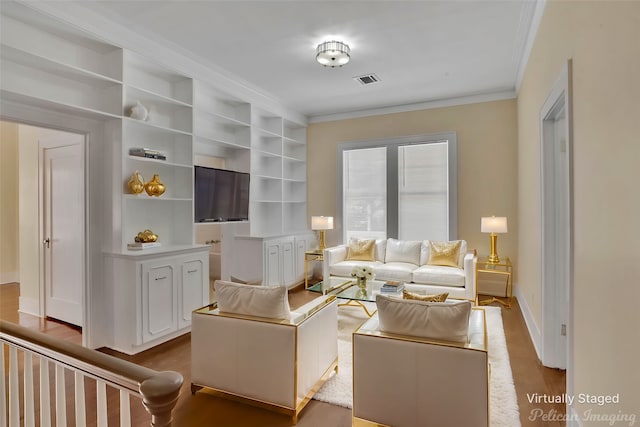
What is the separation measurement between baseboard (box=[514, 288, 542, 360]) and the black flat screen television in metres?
3.75

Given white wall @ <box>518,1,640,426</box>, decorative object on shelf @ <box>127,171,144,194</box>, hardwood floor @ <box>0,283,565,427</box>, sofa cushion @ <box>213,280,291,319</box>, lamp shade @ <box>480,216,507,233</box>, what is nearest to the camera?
white wall @ <box>518,1,640,426</box>

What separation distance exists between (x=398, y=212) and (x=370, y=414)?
13.6ft

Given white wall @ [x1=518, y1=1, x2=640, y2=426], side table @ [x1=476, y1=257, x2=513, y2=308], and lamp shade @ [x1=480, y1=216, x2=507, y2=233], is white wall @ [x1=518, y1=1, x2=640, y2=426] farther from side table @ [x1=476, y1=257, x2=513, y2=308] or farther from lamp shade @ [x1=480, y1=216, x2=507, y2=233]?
side table @ [x1=476, y1=257, x2=513, y2=308]

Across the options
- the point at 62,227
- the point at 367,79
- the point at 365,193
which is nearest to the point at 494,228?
the point at 365,193

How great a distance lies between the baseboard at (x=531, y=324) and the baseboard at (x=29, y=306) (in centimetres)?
539

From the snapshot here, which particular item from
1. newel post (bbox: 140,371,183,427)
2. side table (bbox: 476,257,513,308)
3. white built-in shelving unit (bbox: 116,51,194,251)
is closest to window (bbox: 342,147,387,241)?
side table (bbox: 476,257,513,308)

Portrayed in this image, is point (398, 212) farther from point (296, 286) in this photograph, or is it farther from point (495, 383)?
point (495, 383)

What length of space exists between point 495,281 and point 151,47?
5.36 m

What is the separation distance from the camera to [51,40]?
3.02m

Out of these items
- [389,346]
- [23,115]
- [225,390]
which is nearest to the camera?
[389,346]

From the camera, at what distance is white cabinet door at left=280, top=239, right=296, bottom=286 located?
5.57 meters

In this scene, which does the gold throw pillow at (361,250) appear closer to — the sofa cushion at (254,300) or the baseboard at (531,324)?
the baseboard at (531,324)

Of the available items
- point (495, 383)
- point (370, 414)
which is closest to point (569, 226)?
point (495, 383)

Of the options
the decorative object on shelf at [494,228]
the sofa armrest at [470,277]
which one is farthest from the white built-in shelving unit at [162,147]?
the decorative object on shelf at [494,228]
